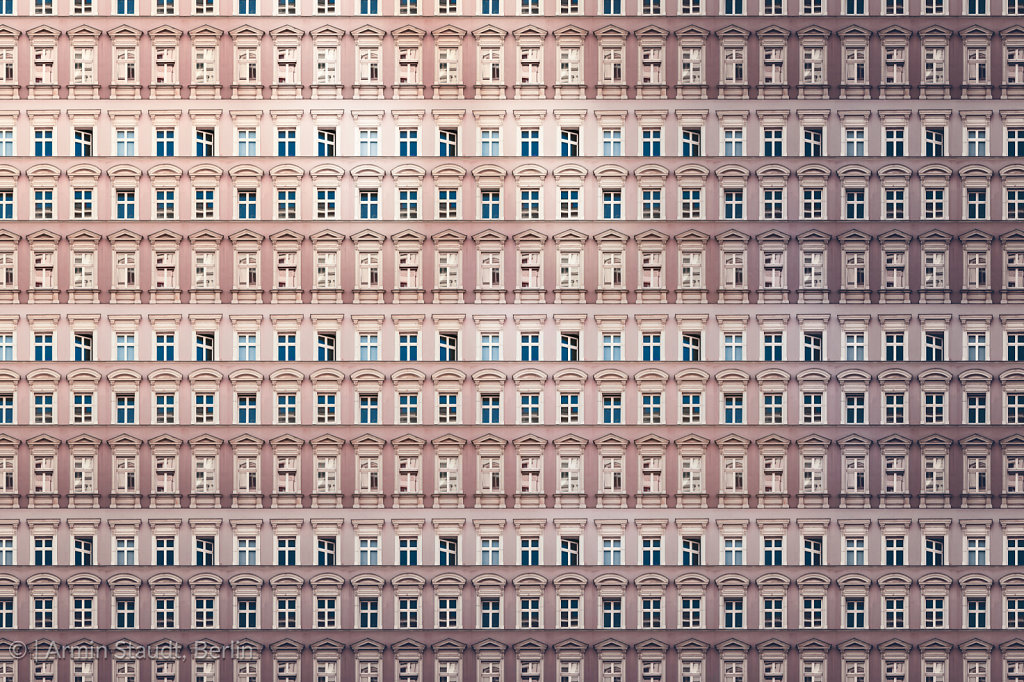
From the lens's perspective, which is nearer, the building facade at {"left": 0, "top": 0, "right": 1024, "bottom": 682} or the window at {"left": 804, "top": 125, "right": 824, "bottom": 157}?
the building facade at {"left": 0, "top": 0, "right": 1024, "bottom": 682}

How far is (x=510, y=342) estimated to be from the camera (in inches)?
2019

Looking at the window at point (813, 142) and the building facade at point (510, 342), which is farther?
the window at point (813, 142)

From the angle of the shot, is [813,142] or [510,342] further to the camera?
[813,142]

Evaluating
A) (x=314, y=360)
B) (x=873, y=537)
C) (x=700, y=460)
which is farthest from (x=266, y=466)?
(x=873, y=537)

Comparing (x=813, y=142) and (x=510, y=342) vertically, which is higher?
(x=813, y=142)

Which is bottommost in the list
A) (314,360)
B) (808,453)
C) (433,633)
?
(433,633)

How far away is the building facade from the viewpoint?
167ft

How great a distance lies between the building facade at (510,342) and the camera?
167 ft

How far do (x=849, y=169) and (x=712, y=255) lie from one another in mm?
6375

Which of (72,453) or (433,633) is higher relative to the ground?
(72,453)

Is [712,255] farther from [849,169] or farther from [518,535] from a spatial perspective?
[518,535]

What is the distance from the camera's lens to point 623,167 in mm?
51531

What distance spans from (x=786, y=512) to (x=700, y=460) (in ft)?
12.7

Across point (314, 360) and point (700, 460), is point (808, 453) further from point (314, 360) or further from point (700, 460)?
point (314, 360)
